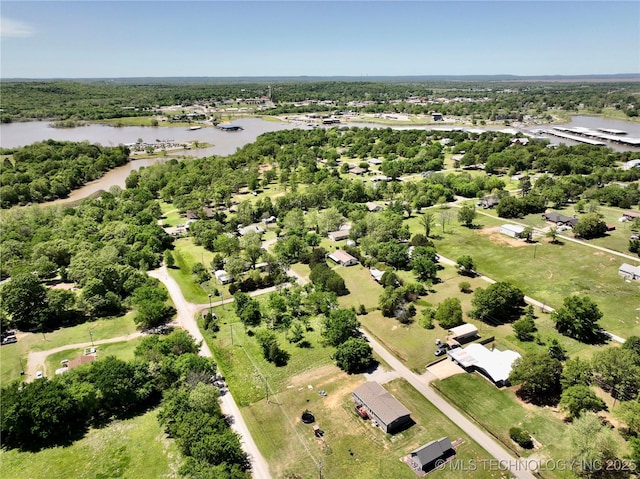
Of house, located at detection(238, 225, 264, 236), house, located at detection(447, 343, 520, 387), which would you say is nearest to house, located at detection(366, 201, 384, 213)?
house, located at detection(238, 225, 264, 236)

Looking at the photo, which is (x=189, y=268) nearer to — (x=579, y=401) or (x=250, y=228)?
(x=250, y=228)

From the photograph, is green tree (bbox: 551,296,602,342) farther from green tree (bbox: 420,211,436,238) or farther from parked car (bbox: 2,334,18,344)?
parked car (bbox: 2,334,18,344)

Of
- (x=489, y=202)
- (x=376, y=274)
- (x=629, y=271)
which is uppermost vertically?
(x=489, y=202)

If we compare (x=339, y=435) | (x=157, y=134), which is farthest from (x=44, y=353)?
(x=157, y=134)

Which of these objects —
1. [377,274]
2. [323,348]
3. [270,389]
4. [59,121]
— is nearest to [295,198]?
[377,274]

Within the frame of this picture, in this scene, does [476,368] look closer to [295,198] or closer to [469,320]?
[469,320]

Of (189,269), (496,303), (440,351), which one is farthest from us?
(189,269)

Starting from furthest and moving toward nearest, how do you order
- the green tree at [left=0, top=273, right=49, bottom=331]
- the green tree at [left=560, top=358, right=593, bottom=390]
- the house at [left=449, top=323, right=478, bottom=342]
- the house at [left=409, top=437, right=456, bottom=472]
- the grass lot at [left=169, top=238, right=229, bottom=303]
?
the grass lot at [left=169, top=238, right=229, bottom=303] < the green tree at [left=0, top=273, right=49, bottom=331] < the house at [left=449, top=323, right=478, bottom=342] < the green tree at [left=560, top=358, right=593, bottom=390] < the house at [left=409, top=437, right=456, bottom=472]

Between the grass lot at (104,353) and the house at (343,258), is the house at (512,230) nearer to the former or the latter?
the house at (343,258)
